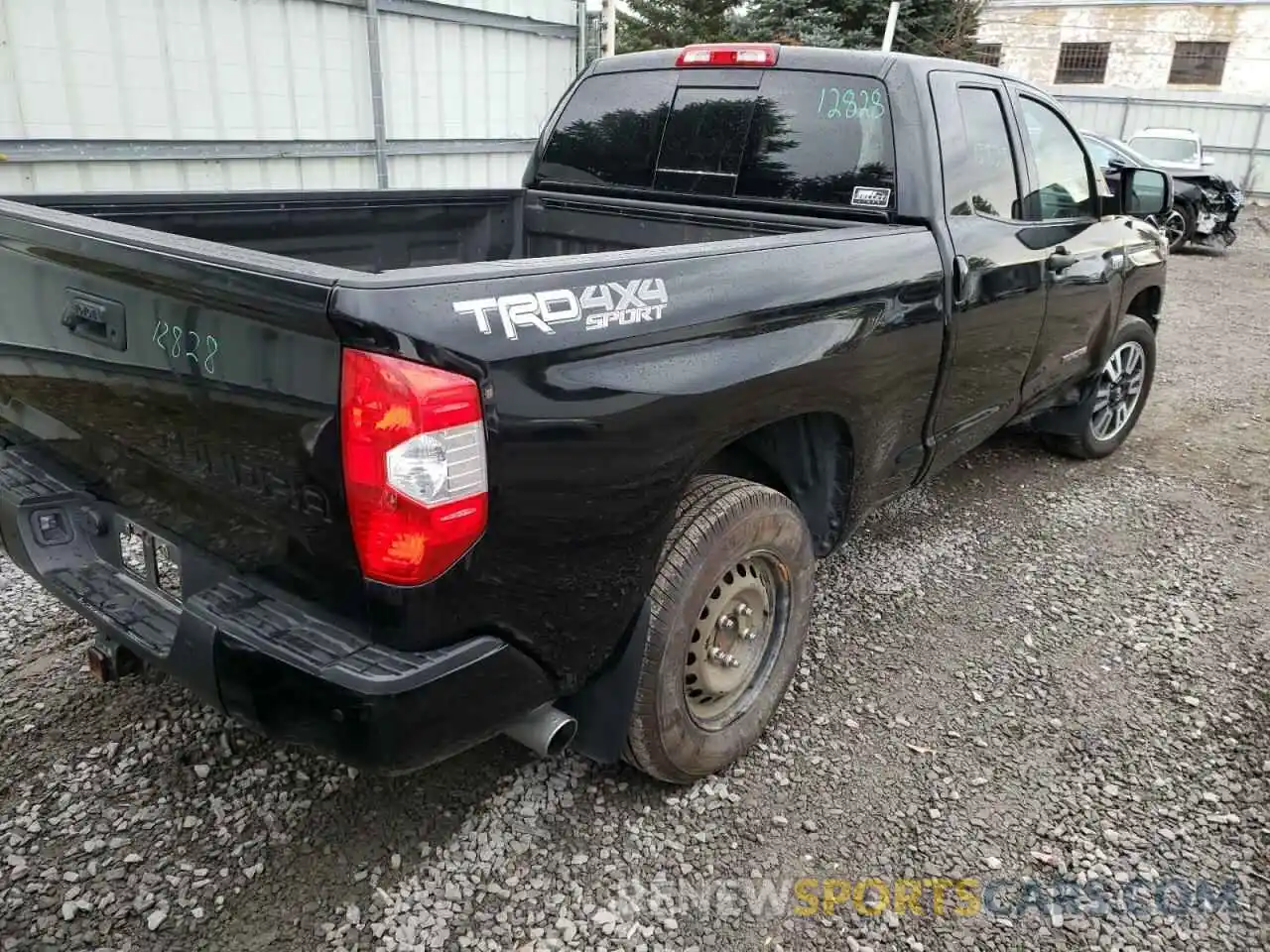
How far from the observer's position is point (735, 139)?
3.44 m

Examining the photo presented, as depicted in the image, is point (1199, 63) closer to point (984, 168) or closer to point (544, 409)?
point (984, 168)

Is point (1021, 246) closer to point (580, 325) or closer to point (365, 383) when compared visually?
point (580, 325)

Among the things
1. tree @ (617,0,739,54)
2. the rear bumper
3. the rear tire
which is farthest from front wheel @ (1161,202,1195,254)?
the rear bumper

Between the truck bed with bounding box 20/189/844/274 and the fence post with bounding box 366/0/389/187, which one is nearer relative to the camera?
the truck bed with bounding box 20/189/844/274

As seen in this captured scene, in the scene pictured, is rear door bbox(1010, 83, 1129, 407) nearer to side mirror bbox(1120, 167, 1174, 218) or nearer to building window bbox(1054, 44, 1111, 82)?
side mirror bbox(1120, 167, 1174, 218)

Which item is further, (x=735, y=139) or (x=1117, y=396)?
(x=1117, y=396)

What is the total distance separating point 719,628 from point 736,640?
0.34 ft

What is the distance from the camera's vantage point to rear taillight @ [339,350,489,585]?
5.48ft

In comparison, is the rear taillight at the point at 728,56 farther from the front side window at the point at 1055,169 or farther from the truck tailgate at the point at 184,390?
the truck tailgate at the point at 184,390

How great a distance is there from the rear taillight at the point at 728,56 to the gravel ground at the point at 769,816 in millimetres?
2079

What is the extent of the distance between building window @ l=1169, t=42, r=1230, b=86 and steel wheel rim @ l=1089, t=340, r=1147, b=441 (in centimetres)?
2783

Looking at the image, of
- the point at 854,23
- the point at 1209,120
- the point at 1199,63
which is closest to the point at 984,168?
the point at 854,23

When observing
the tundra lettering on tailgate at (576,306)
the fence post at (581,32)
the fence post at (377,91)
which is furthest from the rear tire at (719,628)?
the fence post at (581,32)

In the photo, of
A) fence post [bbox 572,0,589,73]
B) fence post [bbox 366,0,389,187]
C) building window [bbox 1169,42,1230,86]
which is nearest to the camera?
fence post [bbox 366,0,389,187]
